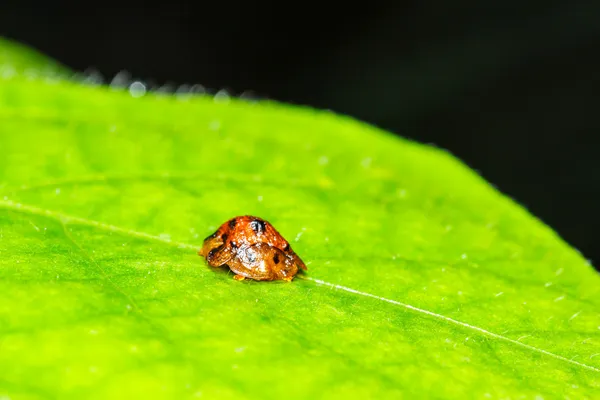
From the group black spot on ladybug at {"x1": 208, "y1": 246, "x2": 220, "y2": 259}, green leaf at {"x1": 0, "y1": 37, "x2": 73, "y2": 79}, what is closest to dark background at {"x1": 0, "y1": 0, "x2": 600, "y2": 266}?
green leaf at {"x1": 0, "y1": 37, "x2": 73, "y2": 79}

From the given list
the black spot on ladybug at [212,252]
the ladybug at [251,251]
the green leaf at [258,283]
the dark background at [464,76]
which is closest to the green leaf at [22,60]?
the green leaf at [258,283]

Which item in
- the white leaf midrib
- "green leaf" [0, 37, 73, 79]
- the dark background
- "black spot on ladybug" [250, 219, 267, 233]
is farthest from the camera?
the dark background

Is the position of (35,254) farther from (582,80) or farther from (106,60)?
(106,60)

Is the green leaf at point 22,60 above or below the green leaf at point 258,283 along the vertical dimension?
above

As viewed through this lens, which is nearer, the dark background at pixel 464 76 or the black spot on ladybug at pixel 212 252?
the black spot on ladybug at pixel 212 252

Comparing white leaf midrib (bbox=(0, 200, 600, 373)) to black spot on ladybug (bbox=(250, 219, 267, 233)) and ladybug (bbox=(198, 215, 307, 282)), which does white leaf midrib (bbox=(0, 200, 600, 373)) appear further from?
black spot on ladybug (bbox=(250, 219, 267, 233))

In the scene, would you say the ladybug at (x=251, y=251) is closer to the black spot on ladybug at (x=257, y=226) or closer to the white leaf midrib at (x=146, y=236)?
the black spot on ladybug at (x=257, y=226)

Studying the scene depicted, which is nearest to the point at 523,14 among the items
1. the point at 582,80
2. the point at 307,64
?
the point at 582,80
